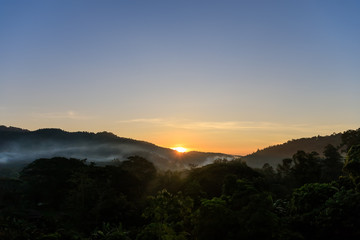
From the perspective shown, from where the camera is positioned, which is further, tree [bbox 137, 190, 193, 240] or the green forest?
tree [bbox 137, 190, 193, 240]

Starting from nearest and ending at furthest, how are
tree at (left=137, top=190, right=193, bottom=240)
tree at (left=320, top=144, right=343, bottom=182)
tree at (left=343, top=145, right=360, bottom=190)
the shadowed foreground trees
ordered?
the shadowed foreground trees
tree at (left=137, top=190, right=193, bottom=240)
tree at (left=343, top=145, right=360, bottom=190)
tree at (left=320, top=144, right=343, bottom=182)

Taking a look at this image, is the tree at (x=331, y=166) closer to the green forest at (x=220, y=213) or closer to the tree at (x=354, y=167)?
the green forest at (x=220, y=213)

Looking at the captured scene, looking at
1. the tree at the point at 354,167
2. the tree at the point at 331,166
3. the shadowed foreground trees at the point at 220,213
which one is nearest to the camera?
the shadowed foreground trees at the point at 220,213

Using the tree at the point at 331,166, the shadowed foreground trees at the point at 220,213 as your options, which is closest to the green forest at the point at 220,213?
the shadowed foreground trees at the point at 220,213

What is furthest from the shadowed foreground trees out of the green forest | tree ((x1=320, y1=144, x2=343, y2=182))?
tree ((x1=320, y1=144, x2=343, y2=182))

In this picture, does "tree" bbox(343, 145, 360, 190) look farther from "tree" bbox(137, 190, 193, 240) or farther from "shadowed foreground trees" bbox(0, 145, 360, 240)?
"tree" bbox(137, 190, 193, 240)

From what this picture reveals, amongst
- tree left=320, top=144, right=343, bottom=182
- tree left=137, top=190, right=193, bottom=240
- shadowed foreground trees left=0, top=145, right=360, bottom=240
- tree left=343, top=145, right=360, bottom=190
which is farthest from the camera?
tree left=320, top=144, right=343, bottom=182

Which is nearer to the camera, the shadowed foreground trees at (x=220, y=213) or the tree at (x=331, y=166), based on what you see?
the shadowed foreground trees at (x=220, y=213)

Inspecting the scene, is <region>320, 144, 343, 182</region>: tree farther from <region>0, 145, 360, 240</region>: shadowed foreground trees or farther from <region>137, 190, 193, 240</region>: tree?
<region>137, 190, 193, 240</region>: tree

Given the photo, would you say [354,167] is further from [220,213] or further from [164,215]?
[164,215]

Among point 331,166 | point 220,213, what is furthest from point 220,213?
point 331,166

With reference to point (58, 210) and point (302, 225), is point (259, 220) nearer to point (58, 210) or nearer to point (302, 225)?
point (302, 225)

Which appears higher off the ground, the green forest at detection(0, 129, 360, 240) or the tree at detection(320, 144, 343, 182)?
the tree at detection(320, 144, 343, 182)

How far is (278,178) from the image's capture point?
62781 millimetres
